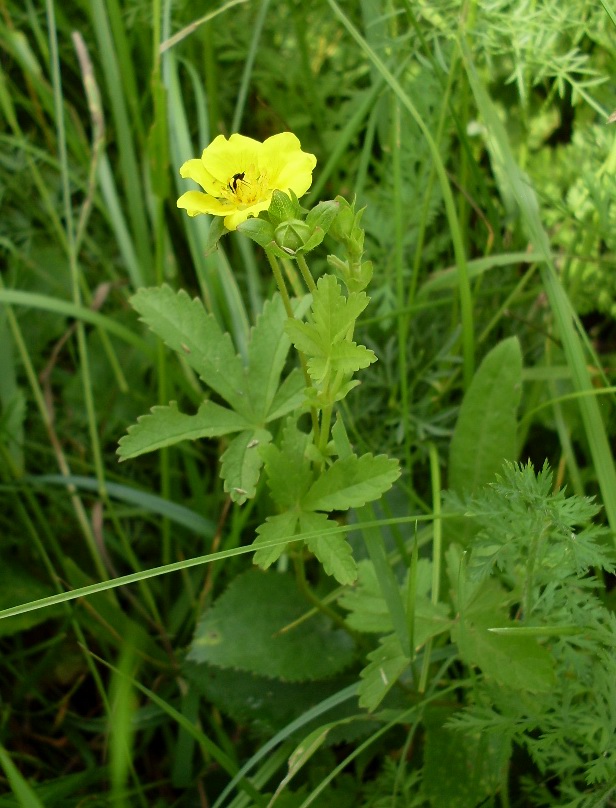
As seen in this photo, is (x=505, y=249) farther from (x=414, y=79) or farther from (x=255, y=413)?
(x=255, y=413)

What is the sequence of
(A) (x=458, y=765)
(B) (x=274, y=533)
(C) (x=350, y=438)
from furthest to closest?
(C) (x=350, y=438)
(A) (x=458, y=765)
(B) (x=274, y=533)

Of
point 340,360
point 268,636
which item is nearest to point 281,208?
point 340,360

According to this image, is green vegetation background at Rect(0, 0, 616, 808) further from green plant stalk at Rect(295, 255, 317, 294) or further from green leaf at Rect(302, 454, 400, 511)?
green plant stalk at Rect(295, 255, 317, 294)

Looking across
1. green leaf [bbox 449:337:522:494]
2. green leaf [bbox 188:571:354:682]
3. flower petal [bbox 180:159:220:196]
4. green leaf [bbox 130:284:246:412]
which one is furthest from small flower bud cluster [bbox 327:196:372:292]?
green leaf [bbox 188:571:354:682]

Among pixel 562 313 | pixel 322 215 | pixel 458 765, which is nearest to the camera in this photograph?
pixel 322 215

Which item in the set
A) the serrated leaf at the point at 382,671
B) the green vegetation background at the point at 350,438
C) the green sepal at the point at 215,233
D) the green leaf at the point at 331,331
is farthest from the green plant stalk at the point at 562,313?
the green sepal at the point at 215,233

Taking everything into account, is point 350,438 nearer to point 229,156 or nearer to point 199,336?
point 199,336

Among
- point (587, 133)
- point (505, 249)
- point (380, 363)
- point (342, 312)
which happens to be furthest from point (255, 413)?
point (587, 133)
